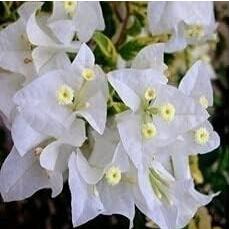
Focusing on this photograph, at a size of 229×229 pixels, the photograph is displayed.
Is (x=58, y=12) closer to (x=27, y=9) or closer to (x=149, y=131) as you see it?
(x=27, y=9)

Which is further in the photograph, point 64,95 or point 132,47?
point 132,47

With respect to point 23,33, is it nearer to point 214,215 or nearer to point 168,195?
point 168,195

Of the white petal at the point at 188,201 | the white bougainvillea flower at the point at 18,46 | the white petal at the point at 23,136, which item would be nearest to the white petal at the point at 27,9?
the white bougainvillea flower at the point at 18,46

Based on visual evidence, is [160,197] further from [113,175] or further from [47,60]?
[47,60]

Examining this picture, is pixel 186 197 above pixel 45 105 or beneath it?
beneath

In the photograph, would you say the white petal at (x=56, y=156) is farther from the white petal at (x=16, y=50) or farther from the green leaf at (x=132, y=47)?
the green leaf at (x=132, y=47)

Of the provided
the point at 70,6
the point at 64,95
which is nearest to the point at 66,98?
the point at 64,95

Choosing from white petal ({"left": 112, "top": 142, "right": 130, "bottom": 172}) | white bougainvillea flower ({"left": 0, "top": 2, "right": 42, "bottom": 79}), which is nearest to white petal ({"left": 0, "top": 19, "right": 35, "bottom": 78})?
white bougainvillea flower ({"left": 0, "top": 2, "right": 42, "bottom": 79})
